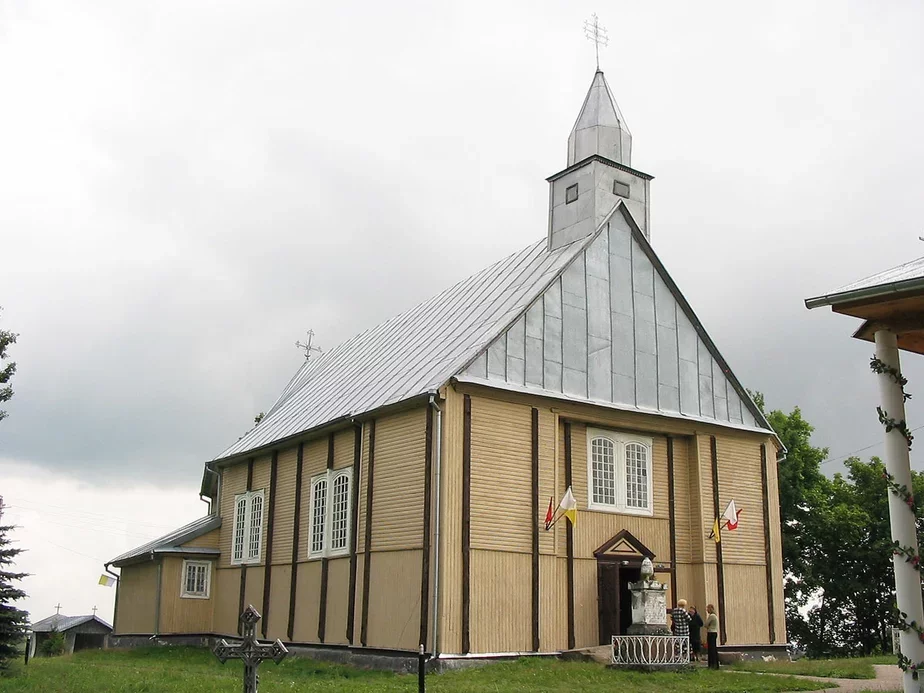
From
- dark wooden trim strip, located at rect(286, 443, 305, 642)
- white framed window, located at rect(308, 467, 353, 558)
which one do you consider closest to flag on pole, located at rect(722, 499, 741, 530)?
white framed window, located at rect(308, 467, 353, 558)

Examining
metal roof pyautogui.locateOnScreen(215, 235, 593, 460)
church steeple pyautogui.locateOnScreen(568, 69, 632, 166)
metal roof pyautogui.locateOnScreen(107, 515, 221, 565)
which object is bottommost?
metal roof pyautogui.locateOnScreen(107, 515, 221, 565)

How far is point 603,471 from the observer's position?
24.7 meters

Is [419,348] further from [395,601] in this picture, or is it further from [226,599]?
[226,599]

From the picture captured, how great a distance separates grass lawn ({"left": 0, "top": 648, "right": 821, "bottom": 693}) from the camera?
17000 mm

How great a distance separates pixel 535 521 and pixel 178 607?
1504cm

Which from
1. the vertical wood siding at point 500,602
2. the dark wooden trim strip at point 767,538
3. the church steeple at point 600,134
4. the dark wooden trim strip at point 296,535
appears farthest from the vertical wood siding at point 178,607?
the church steeple at point 600,134

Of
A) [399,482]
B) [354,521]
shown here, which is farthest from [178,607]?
[399,482]

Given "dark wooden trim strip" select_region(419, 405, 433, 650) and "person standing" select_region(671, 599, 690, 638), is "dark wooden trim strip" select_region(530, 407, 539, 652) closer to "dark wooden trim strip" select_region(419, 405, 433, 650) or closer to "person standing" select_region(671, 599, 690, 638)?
"dark wooden trim strip" select_region(419, 405, 433, 650)

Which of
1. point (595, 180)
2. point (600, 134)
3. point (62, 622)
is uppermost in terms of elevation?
point (600, 134)

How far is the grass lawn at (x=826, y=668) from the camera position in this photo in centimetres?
2003

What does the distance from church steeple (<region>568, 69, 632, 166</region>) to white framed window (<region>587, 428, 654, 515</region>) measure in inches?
318

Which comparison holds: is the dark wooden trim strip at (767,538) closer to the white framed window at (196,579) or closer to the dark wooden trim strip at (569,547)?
the dark wooden trim strip at (569,547)

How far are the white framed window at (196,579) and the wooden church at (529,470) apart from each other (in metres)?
0.77

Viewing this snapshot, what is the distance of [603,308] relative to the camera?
2523 centimetres
